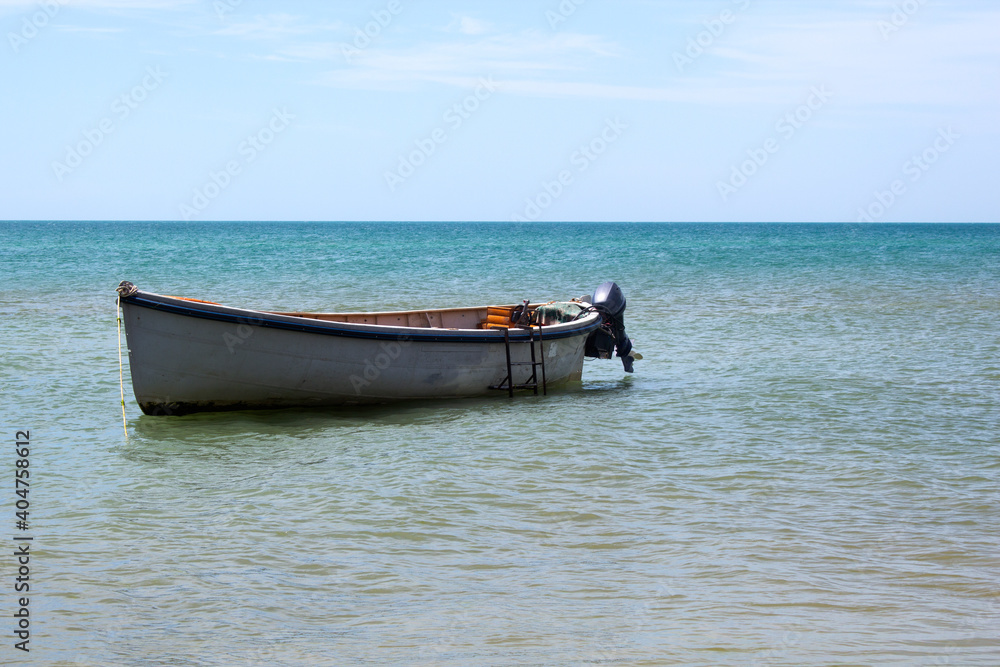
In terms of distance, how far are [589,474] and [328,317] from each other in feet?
18.7

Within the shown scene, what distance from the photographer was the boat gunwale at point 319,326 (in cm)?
934

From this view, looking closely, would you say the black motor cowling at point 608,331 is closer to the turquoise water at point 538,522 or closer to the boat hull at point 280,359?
the turquoise water at point 538,522

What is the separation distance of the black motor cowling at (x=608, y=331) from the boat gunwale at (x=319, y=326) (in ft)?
3.30

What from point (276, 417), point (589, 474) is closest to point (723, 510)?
point (589, 474)

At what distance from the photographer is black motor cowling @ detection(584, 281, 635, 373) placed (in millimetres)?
13227

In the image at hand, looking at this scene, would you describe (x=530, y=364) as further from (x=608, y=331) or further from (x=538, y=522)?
(x=538, y=522)

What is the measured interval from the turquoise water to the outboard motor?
1.63 feet

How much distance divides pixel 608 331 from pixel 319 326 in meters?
4.76

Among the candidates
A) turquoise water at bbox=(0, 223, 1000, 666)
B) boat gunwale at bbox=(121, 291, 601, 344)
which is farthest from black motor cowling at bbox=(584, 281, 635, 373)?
boat gunwale at bbox=(121, 291, 601, 344)

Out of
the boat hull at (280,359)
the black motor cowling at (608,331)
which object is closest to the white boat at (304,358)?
the boat hull at (280,359)

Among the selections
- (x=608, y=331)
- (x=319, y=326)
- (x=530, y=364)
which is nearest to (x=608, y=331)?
(x=608, y=331)

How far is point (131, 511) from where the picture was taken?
679 cm

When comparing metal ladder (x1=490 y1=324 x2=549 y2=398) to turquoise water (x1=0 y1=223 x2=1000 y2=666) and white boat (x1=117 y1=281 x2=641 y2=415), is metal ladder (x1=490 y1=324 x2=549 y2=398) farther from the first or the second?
turquoise water (x1=0 y1=223 x2=1000 y2=666)

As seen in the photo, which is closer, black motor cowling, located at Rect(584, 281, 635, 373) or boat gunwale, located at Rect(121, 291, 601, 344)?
boat gunwale, located at Rect(121, 291, 601, 344)
